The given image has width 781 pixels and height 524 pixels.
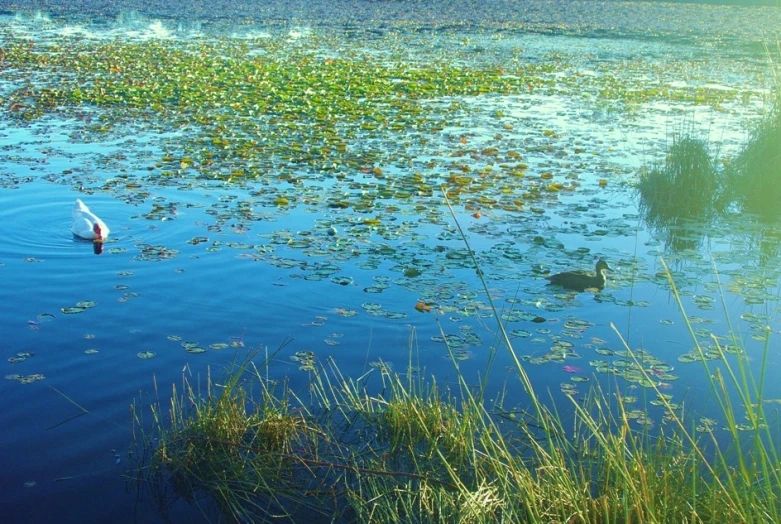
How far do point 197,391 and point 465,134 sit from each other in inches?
307

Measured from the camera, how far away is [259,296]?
20.6 feet

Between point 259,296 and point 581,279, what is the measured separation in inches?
100

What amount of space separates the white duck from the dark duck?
3.98m

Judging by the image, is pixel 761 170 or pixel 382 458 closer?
pixel 382 458

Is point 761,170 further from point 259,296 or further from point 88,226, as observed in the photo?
point 88,226

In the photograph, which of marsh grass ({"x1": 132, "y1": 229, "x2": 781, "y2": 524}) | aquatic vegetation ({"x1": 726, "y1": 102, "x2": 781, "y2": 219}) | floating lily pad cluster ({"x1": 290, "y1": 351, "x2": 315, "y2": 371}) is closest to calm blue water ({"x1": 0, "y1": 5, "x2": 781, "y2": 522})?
floating lily pad cluster ({"x1": 290, "y1": 351, "x2": 315, "y2": 371})

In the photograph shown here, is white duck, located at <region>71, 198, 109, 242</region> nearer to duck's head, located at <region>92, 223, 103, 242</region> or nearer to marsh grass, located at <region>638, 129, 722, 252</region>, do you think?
duck's head, located at <region>92, 223, 103, 242</region>

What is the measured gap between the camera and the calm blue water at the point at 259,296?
4.63 metres

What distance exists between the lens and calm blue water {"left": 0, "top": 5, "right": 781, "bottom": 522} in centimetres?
463

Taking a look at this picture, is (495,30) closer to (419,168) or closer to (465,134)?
(465,134)

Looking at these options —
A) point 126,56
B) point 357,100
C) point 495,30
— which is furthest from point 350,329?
point 495,30

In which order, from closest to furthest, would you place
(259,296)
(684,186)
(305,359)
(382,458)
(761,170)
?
(382,458)
(305,359)
(259,296)
(684,186)
(761,170)

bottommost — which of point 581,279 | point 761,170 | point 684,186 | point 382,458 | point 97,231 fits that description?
point 382,458

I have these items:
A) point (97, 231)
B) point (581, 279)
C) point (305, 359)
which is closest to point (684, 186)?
point (581, 279)
